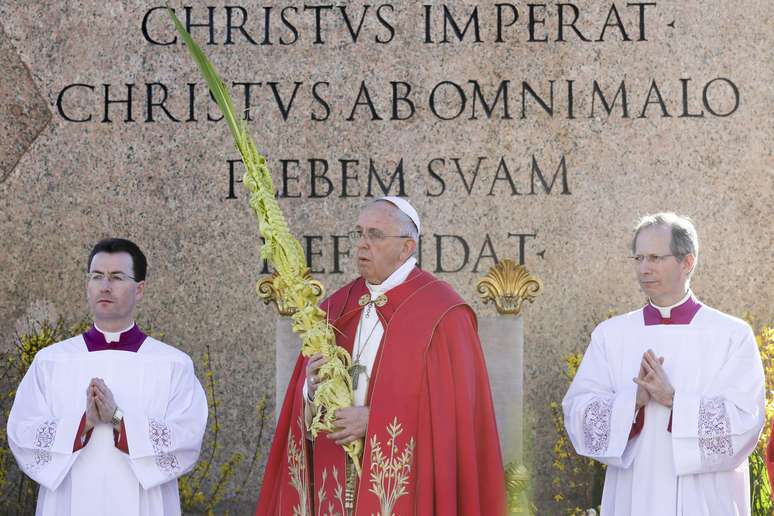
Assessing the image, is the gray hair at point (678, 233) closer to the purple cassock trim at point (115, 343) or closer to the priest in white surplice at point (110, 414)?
the priest in white surplice at point (110, 414)

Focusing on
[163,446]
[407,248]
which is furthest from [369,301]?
[163,446]

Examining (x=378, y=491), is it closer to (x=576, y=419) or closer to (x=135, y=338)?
(x=576, y=419)

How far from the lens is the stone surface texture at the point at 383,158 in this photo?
7.61m

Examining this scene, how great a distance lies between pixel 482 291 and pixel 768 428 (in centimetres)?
170

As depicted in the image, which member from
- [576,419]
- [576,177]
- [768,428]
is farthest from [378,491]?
[576,177]

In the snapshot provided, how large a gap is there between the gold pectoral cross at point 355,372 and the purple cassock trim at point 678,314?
1.30 metres

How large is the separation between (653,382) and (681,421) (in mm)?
196

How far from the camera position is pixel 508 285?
616 cm

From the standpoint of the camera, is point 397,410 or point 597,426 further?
point 597,426

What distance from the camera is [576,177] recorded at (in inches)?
302

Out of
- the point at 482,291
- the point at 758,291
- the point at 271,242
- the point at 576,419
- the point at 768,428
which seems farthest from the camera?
the point at 758,291

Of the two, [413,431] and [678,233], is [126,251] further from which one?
[678,233]

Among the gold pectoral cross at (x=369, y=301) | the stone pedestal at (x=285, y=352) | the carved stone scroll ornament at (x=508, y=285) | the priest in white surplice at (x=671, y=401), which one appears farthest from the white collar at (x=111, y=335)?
the priest in white surplice at (x=671, y=401)

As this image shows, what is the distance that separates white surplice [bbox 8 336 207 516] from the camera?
568cm
